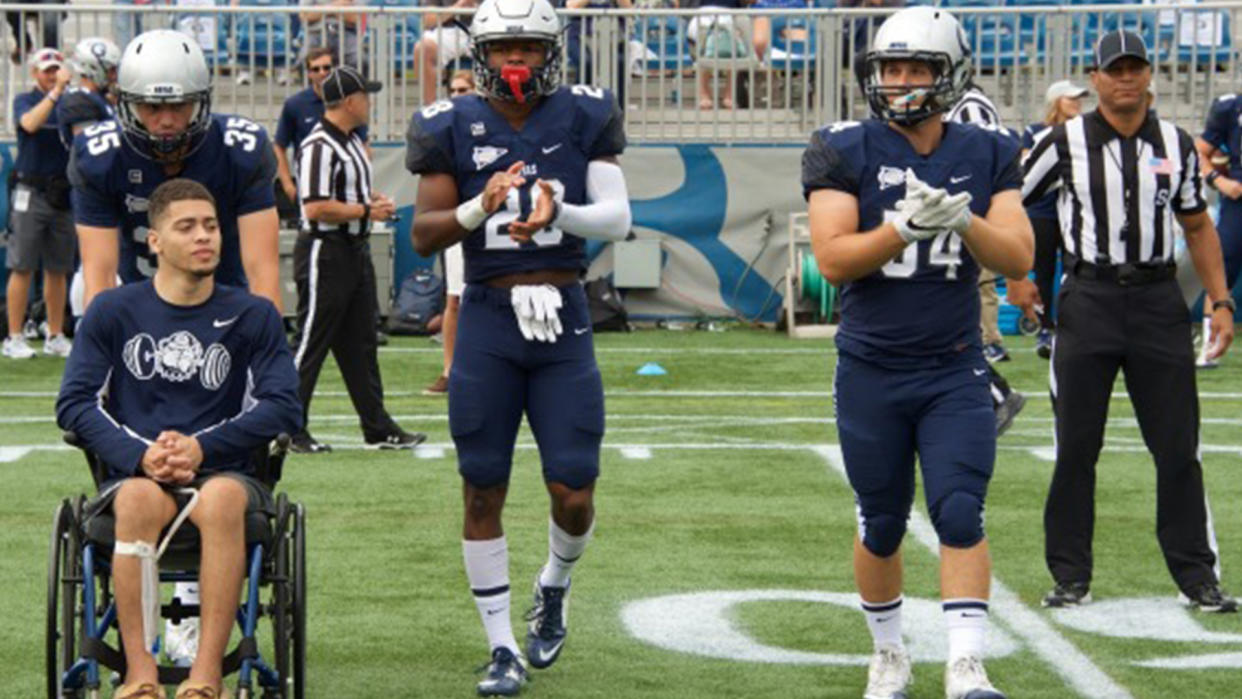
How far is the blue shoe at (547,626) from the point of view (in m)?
7.10

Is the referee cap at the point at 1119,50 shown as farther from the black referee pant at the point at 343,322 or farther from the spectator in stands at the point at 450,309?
the spectator in stands at the point at 450,309

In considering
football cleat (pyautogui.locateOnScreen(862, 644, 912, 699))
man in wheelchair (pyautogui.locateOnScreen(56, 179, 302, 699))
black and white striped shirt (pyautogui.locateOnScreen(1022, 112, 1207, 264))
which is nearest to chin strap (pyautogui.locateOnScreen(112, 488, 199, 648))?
man in wheelchair (pyautogui.locateOnScreen(56, 179, 302, 699))

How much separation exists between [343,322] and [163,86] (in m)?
5.19

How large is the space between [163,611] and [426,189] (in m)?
1.45

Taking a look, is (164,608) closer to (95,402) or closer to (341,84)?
(95,402)

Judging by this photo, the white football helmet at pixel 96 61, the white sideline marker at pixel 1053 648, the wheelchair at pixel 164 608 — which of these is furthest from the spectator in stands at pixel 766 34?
the wheelchair at pixel 164 608

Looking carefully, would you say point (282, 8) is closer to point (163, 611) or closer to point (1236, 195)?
point (1236, 195)

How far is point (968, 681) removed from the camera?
246 inches

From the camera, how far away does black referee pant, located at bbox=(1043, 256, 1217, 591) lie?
26.2 feet

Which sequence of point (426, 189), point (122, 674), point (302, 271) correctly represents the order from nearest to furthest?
point (122, 674), point (426, 189), point (302, 271)

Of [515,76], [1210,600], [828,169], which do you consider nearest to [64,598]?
[515,76]

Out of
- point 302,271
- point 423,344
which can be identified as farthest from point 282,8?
point 302,271

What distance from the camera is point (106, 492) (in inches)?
236

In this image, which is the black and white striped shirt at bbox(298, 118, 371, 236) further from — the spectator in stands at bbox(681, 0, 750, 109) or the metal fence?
the spectator in stands at bbox(681, 0, 750, 109)
